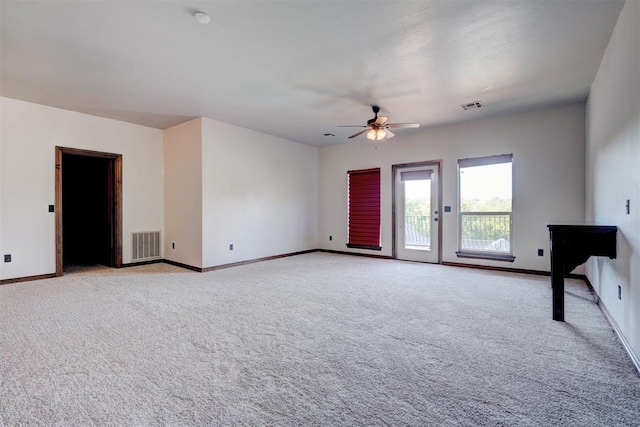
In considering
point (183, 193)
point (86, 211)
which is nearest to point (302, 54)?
point (183, 193)

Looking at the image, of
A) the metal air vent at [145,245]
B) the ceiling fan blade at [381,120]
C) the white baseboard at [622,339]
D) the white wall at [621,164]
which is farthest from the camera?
the metal air vent at [145,245]

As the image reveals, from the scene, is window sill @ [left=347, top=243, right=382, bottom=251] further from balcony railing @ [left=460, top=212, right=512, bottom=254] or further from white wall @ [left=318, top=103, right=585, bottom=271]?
balcony railing @ [left=460, top=212, right=512, bottom=254]

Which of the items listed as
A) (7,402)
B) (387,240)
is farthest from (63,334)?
(387,240)

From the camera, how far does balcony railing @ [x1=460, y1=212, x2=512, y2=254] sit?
17.1 feet

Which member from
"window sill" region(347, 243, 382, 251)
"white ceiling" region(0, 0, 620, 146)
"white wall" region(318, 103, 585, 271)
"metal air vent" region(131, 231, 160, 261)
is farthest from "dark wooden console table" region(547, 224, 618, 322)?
"metal air vent" region(131, 231, 160, 261)

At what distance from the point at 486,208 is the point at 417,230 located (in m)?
1.34

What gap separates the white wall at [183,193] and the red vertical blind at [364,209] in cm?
343

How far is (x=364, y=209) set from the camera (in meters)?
6.93

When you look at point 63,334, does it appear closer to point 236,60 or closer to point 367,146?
point 236,60

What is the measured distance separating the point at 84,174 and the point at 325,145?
5575mm

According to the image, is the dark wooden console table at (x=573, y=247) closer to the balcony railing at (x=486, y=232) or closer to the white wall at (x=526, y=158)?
the white wall at (x=526, y=158)

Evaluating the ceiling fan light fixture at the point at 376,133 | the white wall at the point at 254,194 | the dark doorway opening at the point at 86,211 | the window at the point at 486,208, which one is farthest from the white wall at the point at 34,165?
the window at the point at 486,208

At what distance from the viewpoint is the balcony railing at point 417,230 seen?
6.07 m

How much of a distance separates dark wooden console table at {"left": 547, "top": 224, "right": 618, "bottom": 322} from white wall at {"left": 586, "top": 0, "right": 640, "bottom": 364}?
122mm
